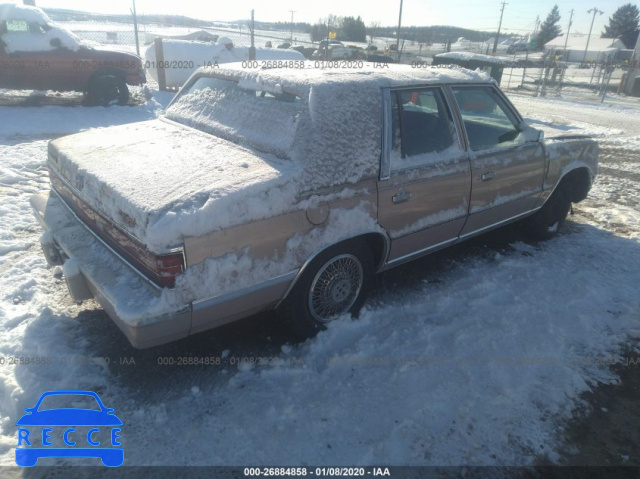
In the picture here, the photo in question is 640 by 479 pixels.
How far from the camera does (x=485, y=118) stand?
4.05 m

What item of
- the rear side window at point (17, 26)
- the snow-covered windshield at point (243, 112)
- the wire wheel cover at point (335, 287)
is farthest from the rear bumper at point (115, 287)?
the rear side window at point (17, 26)

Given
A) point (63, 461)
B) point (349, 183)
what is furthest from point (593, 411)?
point (63, 461)

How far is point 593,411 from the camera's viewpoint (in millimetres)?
2693

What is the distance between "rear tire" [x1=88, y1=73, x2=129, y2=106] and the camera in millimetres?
10258

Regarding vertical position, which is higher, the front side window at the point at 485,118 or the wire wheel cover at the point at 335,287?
the front side window at the point at 485,118

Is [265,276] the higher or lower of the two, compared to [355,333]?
higher

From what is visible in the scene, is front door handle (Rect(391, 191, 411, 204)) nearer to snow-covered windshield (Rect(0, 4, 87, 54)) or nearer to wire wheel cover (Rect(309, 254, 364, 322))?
wire wheel cover (Rect(309, 254, 364, 322))

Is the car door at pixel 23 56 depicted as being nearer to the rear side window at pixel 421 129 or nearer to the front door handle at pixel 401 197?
the rear side window at pixel 421 129

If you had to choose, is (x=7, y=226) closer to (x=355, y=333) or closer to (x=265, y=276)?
(x=265, y=276)

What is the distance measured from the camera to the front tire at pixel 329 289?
2936mm

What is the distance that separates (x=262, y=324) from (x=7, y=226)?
303cm

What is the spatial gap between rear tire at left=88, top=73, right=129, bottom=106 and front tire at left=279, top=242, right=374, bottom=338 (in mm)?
9566

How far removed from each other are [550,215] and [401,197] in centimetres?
262

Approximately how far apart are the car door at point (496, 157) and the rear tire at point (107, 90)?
9304 millimetres
